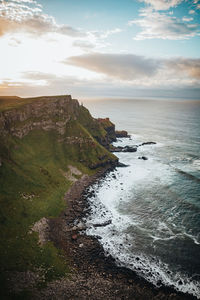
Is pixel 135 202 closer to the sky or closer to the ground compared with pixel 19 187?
closer to the ground

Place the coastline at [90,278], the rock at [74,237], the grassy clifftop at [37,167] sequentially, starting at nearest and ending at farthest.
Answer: the coastline at [90,278]
the grassy clifftop at [37,167]
the rock at [74,237]

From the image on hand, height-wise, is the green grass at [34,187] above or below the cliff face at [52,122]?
below

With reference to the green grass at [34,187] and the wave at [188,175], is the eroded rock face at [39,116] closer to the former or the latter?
the green grass at [34,187]

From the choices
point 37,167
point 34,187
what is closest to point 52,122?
point 37,167

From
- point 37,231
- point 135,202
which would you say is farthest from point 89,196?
point 37,231

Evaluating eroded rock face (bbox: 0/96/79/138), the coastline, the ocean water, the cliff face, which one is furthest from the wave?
eroded rock face (bbox: 0/96/79/138)

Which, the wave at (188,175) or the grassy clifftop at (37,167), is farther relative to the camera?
the wave at (188,175)

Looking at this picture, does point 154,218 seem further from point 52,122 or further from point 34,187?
point 52,122

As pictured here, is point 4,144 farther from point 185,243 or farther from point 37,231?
point 185,243

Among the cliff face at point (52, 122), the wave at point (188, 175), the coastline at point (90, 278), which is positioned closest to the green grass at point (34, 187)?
the cliff face at point (52, 122)
